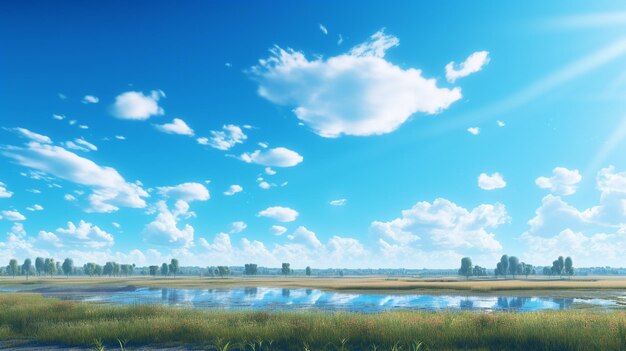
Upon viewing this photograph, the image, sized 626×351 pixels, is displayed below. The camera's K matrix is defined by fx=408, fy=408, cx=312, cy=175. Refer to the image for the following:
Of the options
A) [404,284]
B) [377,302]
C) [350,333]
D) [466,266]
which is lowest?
[466,266]

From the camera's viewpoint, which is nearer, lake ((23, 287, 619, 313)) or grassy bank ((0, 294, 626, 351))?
grassy bank ((0, 294, 626, 351))

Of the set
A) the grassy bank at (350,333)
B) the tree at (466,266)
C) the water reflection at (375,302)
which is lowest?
the tree at (466,266)

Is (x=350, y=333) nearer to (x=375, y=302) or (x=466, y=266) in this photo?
(x=375, y=302)

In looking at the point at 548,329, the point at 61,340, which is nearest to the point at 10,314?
the point at 61,340

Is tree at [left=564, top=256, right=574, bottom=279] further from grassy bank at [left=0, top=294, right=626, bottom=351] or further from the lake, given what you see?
Answer: grassy bank at [left=0, top=294, right=626, bottom=351]

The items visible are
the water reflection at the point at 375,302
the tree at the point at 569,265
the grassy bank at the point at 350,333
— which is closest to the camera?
the grassy bank at the point at 350,333

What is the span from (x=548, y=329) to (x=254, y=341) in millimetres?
15213

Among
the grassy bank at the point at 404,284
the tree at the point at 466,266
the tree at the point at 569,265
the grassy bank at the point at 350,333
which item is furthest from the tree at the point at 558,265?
the grassy bank at the point at 350,333

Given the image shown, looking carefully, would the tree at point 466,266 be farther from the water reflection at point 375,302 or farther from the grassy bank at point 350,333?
the grassy bank at point 350,333

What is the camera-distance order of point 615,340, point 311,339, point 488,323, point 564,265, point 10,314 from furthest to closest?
point 564,265
point 10,314
point 488,323
point 311,339
point 615,340

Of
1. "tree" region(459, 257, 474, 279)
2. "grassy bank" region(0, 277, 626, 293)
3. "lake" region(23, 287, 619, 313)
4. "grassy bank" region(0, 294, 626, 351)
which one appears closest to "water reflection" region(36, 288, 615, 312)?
"lake" region(23, 287, 619, 313)

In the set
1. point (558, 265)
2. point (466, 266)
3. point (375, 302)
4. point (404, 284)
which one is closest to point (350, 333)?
point (375, 302)

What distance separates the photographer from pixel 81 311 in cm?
3186

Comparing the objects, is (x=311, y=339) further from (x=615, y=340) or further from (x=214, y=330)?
(x=615, y=340)
